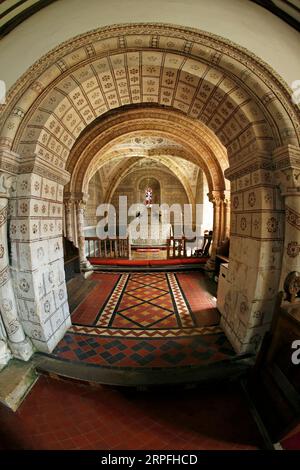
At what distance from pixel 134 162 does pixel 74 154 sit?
297 inches

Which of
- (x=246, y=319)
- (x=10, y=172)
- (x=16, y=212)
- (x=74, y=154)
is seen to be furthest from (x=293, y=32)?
(x=74, y=154)

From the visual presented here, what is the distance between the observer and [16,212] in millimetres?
2598

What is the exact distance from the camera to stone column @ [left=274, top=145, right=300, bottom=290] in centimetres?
228

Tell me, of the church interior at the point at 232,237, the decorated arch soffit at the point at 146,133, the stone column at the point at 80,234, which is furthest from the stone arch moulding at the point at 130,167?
the church interior at the point at 232,237

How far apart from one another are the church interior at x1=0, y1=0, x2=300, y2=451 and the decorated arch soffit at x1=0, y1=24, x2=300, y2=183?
15mm

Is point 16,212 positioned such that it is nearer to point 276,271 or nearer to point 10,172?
point 10,172

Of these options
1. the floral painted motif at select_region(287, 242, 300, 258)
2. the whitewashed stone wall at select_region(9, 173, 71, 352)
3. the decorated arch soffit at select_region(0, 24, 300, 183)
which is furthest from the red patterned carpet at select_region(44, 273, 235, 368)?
the decorated arch soffit at select_region(0, 24, 300, 183)

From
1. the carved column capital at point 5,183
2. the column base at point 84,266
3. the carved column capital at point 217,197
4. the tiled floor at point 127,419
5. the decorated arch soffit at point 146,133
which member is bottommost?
the tiled floor at point 127,419

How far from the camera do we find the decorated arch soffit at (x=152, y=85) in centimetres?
227

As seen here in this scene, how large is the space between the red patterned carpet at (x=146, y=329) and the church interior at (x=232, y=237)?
3 centimetres

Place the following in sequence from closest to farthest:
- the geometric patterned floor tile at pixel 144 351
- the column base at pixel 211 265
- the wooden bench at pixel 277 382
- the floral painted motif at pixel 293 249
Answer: the wooden bench at pixel 277 382 → the floral painted motif at pixel 293 249 → the geometric patterned floor tile at pixel 144 351 → the column base at pixel 211 265

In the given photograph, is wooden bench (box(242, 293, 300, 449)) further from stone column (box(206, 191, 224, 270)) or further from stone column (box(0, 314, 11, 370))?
stone column (box(206, 191, 224, 270))
